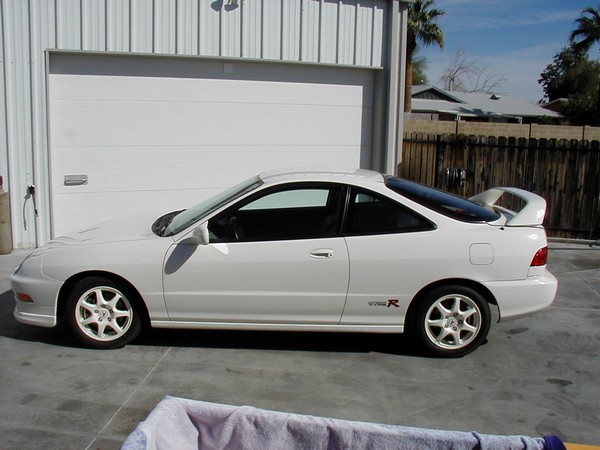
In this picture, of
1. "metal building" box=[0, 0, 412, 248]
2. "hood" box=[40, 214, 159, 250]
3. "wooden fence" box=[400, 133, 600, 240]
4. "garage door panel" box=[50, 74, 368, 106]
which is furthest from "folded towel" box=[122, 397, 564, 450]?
"wooden fence" box=[400, 133, 600, 240]

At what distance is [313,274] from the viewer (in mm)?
5359

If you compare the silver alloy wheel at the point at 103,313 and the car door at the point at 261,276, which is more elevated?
the car door at the point at 261,276

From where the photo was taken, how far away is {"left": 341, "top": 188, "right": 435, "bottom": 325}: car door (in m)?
5.37

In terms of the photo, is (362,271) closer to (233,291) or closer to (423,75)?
(233,291)

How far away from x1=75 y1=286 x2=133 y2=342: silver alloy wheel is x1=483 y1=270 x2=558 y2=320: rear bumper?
9.58 feet

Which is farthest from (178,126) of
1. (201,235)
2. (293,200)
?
(201,235)

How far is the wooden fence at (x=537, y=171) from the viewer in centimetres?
1070

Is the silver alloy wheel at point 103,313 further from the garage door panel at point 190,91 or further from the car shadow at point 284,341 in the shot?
the garage door panel at point 190,91

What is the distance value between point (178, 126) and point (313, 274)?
5.03 meters

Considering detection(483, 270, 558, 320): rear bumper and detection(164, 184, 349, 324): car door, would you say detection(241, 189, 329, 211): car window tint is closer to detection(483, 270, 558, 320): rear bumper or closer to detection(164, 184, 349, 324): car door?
detection(164, 184, 349, 324): car door

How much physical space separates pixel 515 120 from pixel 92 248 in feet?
143

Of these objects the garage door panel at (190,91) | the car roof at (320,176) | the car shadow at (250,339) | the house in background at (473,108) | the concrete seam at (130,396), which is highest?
the house in background at (473,108)

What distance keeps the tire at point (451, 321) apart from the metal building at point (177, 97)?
5272 millimetres

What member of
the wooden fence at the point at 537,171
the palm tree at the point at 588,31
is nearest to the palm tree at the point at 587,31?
the palm tree at the point at 588,31
